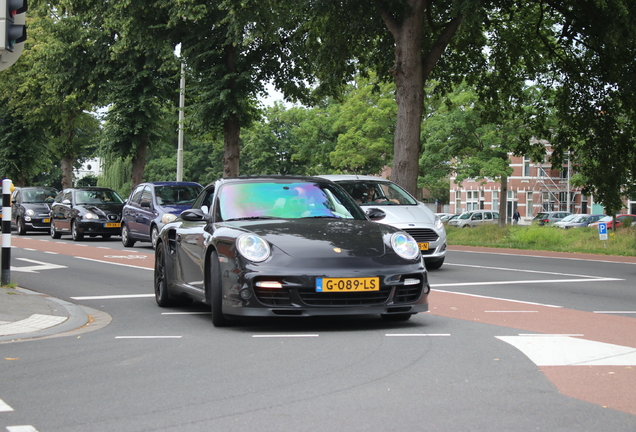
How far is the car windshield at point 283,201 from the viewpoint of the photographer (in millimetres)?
8453

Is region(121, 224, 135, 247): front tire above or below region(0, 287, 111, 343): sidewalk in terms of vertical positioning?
above

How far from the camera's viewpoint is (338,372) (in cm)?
572

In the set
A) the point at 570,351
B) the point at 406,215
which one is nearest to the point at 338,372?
the point at 570,351

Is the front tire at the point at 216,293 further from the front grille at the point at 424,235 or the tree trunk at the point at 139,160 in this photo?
the tree trunk at the point at 139,160

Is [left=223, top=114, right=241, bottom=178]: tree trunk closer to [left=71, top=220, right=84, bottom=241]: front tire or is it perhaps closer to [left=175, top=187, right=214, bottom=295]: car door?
[left=71, top=220, right=84, bottom=241]: front tire

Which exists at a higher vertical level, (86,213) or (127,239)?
(86,213)

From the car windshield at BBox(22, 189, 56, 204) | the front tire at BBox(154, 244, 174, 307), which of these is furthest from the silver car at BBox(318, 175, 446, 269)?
the car windshield at BBox(22, 189, 56, 204)

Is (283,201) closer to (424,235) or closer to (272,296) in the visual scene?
(272,296)

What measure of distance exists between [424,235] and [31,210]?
21759 millimetres

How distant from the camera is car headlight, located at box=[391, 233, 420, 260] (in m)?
7.75

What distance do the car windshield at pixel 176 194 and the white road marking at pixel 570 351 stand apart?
16327mm

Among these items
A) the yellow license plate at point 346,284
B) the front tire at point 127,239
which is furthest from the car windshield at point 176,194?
the yellow license plate at point 346,284

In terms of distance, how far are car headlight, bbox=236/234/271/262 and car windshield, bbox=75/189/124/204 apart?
20969 mm

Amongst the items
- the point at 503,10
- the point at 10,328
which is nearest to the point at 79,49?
the point at 503,10
